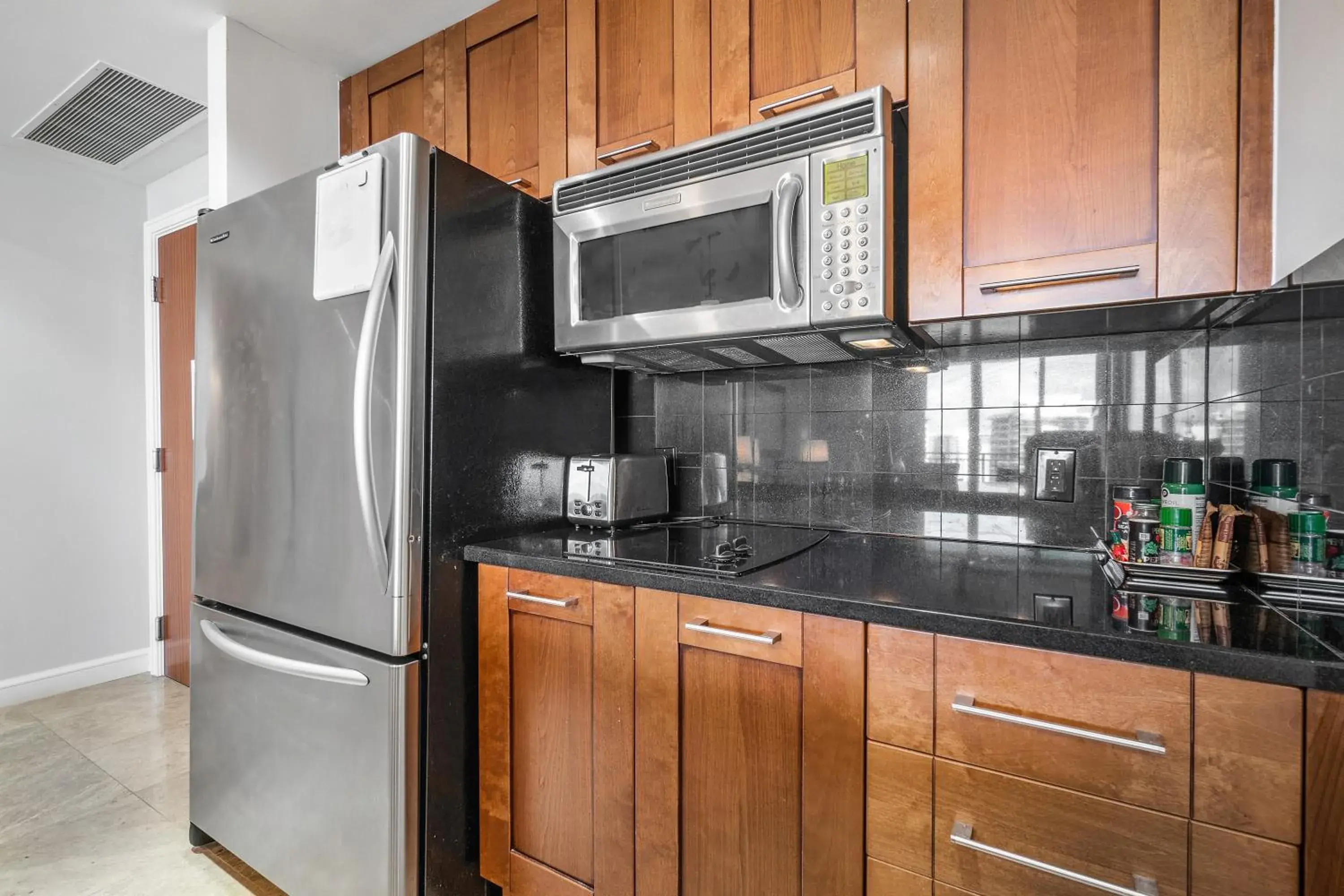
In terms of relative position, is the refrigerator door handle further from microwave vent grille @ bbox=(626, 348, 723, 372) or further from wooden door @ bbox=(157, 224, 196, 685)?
wooden door @ bbox=(157, 224, 196, 685)

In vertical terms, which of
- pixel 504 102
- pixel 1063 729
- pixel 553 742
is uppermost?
pixel 504 102

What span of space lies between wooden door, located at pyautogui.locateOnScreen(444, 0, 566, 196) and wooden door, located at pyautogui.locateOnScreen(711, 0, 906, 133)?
495 millimetres

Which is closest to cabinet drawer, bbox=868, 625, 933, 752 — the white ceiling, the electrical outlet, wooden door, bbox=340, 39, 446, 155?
the electrical outlet

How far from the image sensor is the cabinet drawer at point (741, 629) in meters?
1.11

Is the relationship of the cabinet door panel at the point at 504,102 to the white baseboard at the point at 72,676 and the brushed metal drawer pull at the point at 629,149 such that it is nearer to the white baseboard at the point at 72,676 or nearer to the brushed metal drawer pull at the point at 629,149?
the brushed metal drawer pull at the point at 629,149

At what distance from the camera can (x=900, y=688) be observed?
1.01 m

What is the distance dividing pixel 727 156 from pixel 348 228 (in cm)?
88

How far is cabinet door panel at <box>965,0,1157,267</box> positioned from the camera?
3.70 feet

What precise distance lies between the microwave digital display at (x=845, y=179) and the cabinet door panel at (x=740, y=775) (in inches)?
36.0

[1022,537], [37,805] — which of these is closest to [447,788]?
[1022,537]

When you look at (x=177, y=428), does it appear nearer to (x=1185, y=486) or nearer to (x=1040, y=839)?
(x=1040, y=839)

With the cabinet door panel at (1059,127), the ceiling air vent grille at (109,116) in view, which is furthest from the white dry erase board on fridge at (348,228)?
the ceiling air vent grille at (109,116)

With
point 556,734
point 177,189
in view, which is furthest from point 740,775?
point 177,189

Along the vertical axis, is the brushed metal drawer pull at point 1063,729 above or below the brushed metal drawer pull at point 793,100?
below
